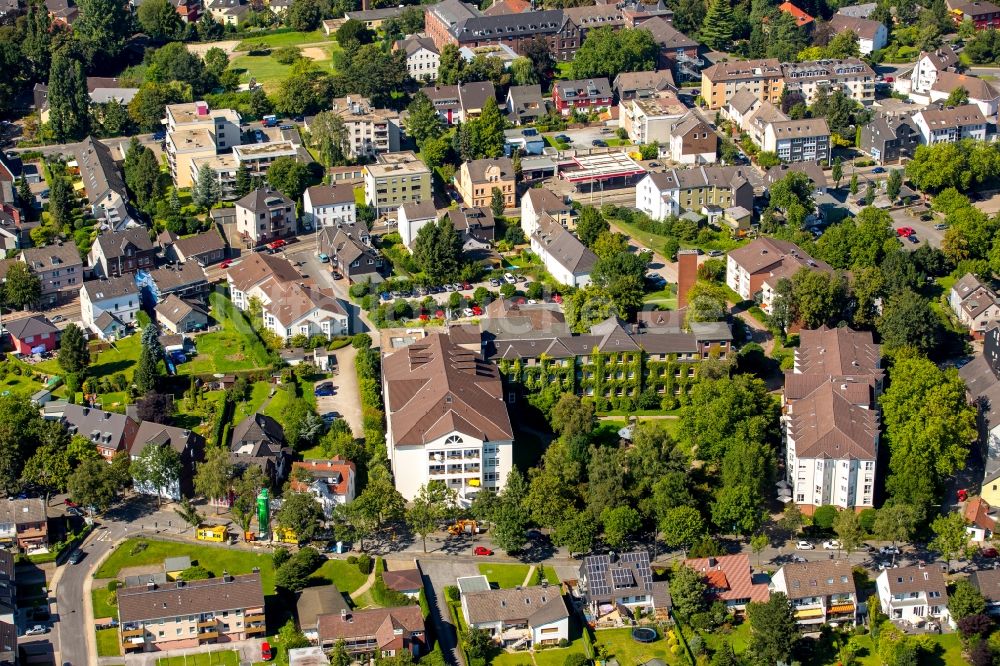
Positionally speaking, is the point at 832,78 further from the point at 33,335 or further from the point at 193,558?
the point at 193,558

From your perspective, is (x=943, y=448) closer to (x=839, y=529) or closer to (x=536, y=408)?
(x=839, y=529)

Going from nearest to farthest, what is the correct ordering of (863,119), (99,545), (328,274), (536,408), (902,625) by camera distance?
(902,625)
(99,545)
(536,408)
(328,274)
(863,119)

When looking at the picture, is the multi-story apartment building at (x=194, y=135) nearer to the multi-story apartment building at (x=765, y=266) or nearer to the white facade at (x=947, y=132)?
the multi-story apartment building at (x=765, y=266)

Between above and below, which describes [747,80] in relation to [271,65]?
below

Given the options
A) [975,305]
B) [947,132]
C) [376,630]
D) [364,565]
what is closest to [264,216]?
[364,565]

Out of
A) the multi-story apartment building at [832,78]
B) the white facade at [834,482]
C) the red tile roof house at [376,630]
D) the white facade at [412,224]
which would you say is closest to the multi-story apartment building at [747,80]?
the multi-story apartment building at [832,78]

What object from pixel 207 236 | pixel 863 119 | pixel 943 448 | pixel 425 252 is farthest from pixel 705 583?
pixel 863 119

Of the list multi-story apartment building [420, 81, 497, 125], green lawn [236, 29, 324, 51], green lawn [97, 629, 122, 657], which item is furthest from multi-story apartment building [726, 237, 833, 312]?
green lawn [236, 29, 324, 51]

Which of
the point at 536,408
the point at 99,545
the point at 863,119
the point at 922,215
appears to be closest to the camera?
the point at 99,545
